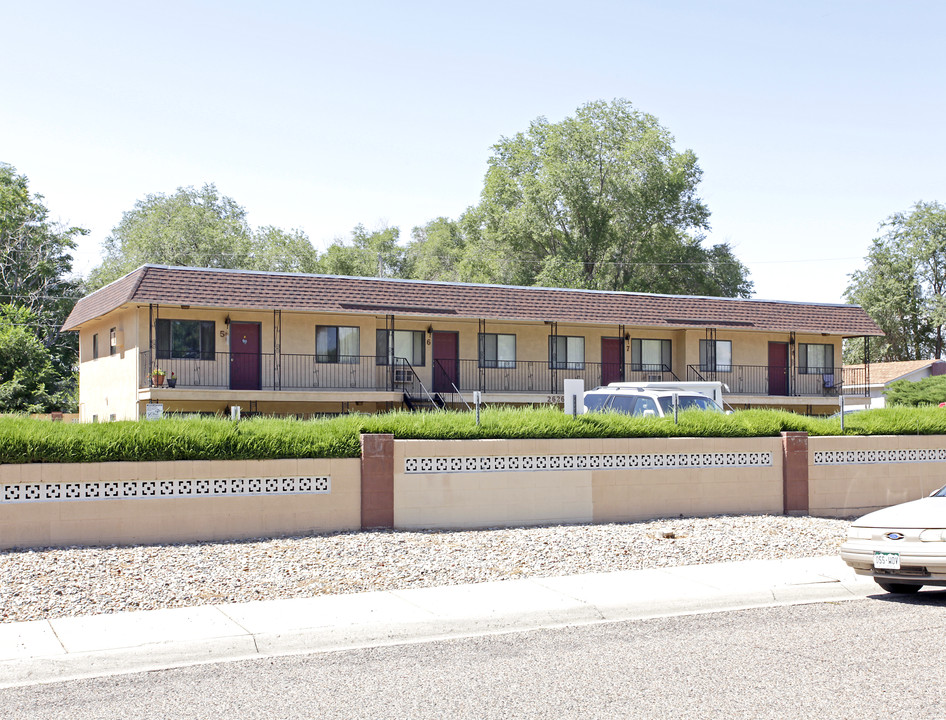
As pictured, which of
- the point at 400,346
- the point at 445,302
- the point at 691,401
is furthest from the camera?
the point at 400,346

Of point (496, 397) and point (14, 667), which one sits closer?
point (14, 667)

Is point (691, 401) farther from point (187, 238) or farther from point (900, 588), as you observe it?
point (187, 238)

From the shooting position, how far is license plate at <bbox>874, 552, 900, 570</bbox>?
10508mm

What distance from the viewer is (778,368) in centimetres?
3666

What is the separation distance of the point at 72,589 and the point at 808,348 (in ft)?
104

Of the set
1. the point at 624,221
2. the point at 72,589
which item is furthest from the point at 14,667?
the point at 624,221

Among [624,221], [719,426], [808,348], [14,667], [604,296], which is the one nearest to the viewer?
[14,667]

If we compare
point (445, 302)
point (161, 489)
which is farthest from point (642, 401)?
point (445, 302)

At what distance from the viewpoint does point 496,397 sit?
31.2m

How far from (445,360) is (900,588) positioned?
21.4 m

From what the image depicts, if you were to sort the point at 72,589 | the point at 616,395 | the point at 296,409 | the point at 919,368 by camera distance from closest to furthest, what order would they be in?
the point at 72,589 → the point at 616,395 → the point at 296,409 → the point at 919,368

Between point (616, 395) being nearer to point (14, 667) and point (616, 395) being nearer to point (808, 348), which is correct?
point (14, 667)

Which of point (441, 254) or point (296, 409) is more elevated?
point (441, 254)

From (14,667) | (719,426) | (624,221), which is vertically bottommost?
(14,667)
